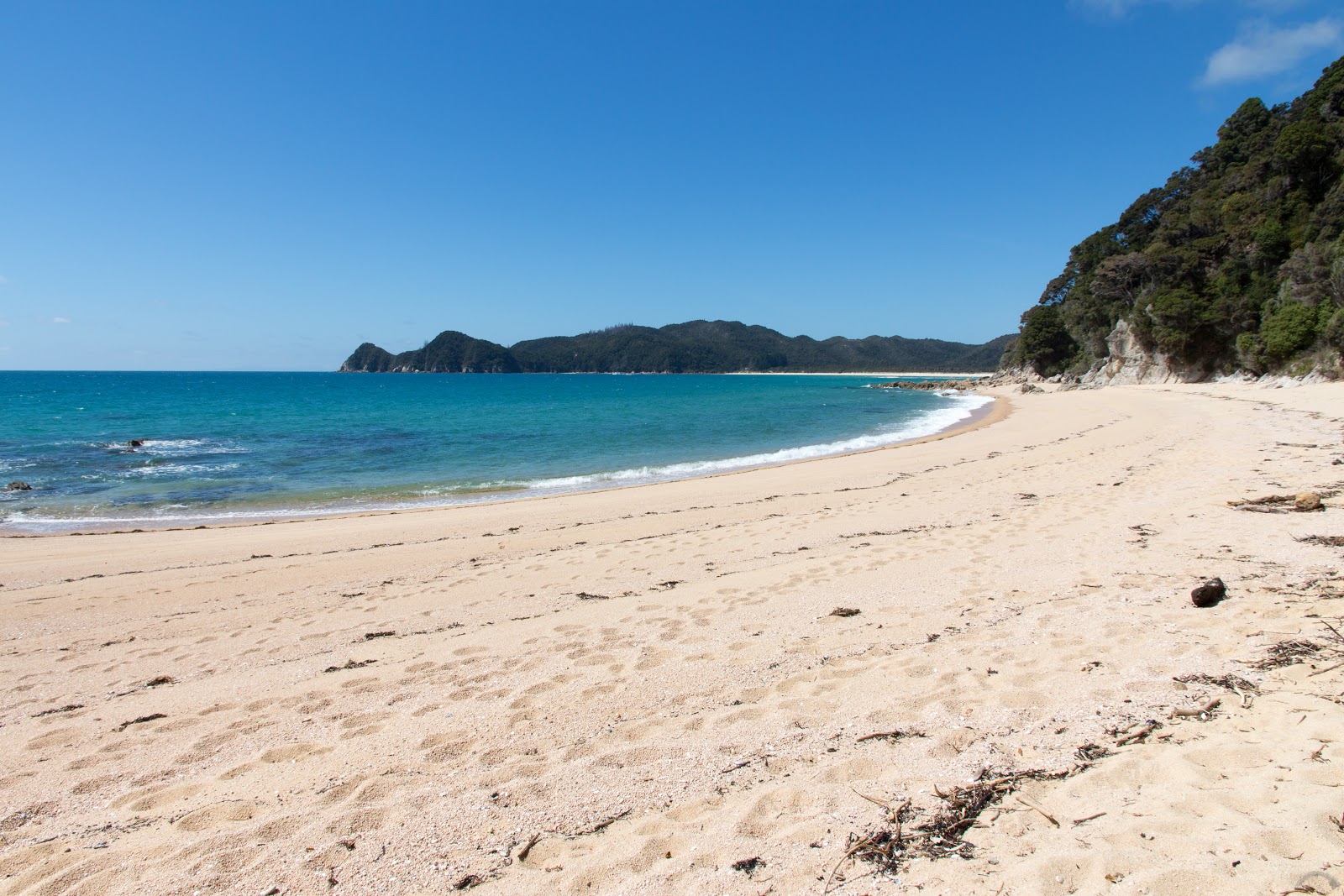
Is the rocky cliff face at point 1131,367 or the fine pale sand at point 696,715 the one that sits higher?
the rocky cliff face at point 1131,367

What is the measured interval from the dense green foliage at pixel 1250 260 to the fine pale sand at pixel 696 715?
33704mm

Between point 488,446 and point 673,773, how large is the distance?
24.5m

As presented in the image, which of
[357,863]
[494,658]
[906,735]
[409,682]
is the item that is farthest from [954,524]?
[357,863]

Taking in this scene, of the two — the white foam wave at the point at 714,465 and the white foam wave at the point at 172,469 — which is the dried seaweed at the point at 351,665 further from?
the white foam wave at the point at 172,469

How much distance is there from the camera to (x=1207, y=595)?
190 inches

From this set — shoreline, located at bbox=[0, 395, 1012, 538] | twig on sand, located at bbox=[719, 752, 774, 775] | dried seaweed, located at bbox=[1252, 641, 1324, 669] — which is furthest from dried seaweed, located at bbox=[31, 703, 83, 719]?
shoreline, located at bbox=[0, 395, 1012, 538]

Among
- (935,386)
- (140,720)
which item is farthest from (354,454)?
(935,386)

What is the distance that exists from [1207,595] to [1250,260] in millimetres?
49808

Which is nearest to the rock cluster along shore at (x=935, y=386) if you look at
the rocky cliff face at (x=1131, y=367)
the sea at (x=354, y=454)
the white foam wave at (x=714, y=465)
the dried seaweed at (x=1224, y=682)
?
the rocky cliff face at (x=1131, y=367)

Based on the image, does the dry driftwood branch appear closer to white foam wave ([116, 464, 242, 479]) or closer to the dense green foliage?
white foam wave ([116, 464, 242, 479])

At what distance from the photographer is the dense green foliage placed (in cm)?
3195

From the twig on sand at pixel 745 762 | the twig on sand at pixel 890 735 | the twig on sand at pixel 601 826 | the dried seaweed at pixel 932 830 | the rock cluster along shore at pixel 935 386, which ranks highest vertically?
the rock cluster along shore at pixel 935 386

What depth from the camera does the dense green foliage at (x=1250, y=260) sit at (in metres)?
32.0

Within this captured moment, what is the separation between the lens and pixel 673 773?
126 inches
